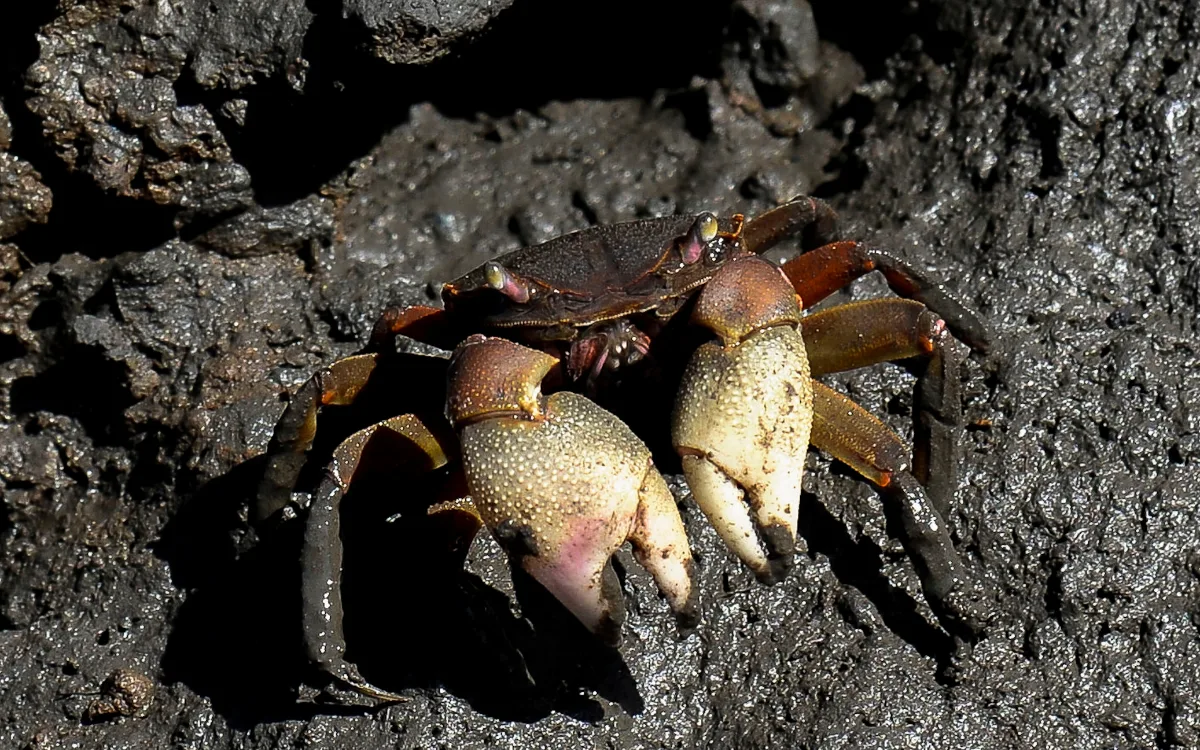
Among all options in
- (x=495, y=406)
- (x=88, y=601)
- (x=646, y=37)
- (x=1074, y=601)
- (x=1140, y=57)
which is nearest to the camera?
Result: (x=495, y=406)

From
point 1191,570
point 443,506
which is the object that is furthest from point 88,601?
point 1191,570

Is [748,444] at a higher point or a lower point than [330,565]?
higher

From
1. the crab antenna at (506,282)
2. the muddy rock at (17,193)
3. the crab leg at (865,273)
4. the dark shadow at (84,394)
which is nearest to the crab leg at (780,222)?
the crab leg at (865,273)

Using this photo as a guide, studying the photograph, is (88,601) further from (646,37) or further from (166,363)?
(646,37)

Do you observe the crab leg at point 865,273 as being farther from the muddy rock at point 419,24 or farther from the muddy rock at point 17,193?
the muddy rock at point 17,193

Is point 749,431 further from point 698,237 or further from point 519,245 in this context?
point 519,245

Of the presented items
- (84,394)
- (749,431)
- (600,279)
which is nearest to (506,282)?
(600,279)
